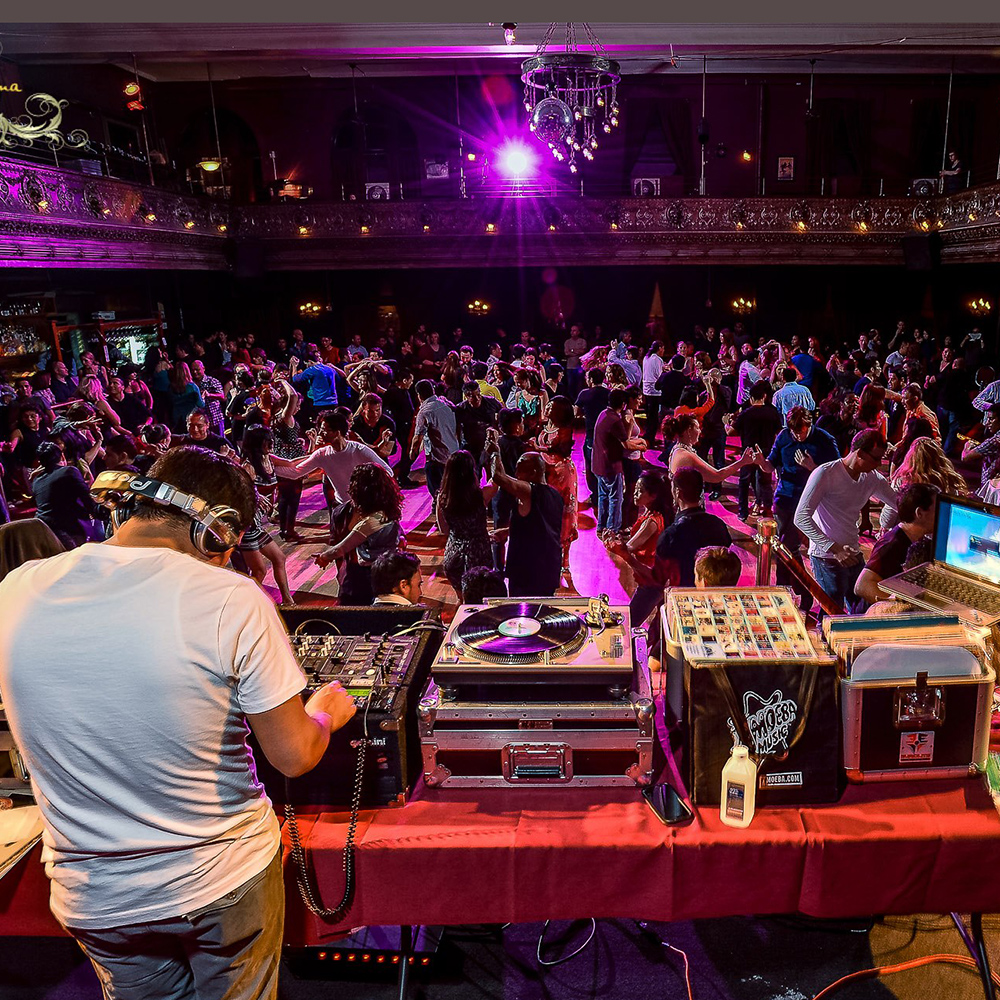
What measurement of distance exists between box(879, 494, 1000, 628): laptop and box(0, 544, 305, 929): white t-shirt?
1.91 metres

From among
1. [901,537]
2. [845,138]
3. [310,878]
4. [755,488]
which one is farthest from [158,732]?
[845,138]

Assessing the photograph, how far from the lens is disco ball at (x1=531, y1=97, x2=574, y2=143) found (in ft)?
27.6

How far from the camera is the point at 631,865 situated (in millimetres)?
1821

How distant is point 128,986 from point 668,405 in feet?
28.2

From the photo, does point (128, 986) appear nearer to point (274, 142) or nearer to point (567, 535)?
point (567, 535)

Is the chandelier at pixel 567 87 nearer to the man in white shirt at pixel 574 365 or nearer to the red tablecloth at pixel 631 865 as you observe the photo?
the man in white shirt at pixel 574 365

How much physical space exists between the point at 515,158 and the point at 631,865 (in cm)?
1673

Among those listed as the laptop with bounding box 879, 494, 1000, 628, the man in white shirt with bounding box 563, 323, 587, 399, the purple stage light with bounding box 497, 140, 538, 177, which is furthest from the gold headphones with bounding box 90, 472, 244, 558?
the purple stage light with bounding box 497, 140, 538, 177

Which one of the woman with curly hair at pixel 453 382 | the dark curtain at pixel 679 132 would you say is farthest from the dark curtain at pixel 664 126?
the woman with curly hair at pixel 453 382

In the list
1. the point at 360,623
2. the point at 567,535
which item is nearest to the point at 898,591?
the point at 360,623

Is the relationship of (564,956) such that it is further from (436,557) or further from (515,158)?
(515,158)

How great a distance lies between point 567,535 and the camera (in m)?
5.72

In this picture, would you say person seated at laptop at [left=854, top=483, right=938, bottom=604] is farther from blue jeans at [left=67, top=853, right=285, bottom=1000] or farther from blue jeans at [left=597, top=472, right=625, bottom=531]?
blue jeans at [left=597, top=472, right=625, bottom=531]

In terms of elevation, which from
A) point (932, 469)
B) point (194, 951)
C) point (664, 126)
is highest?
point (664, 126)
